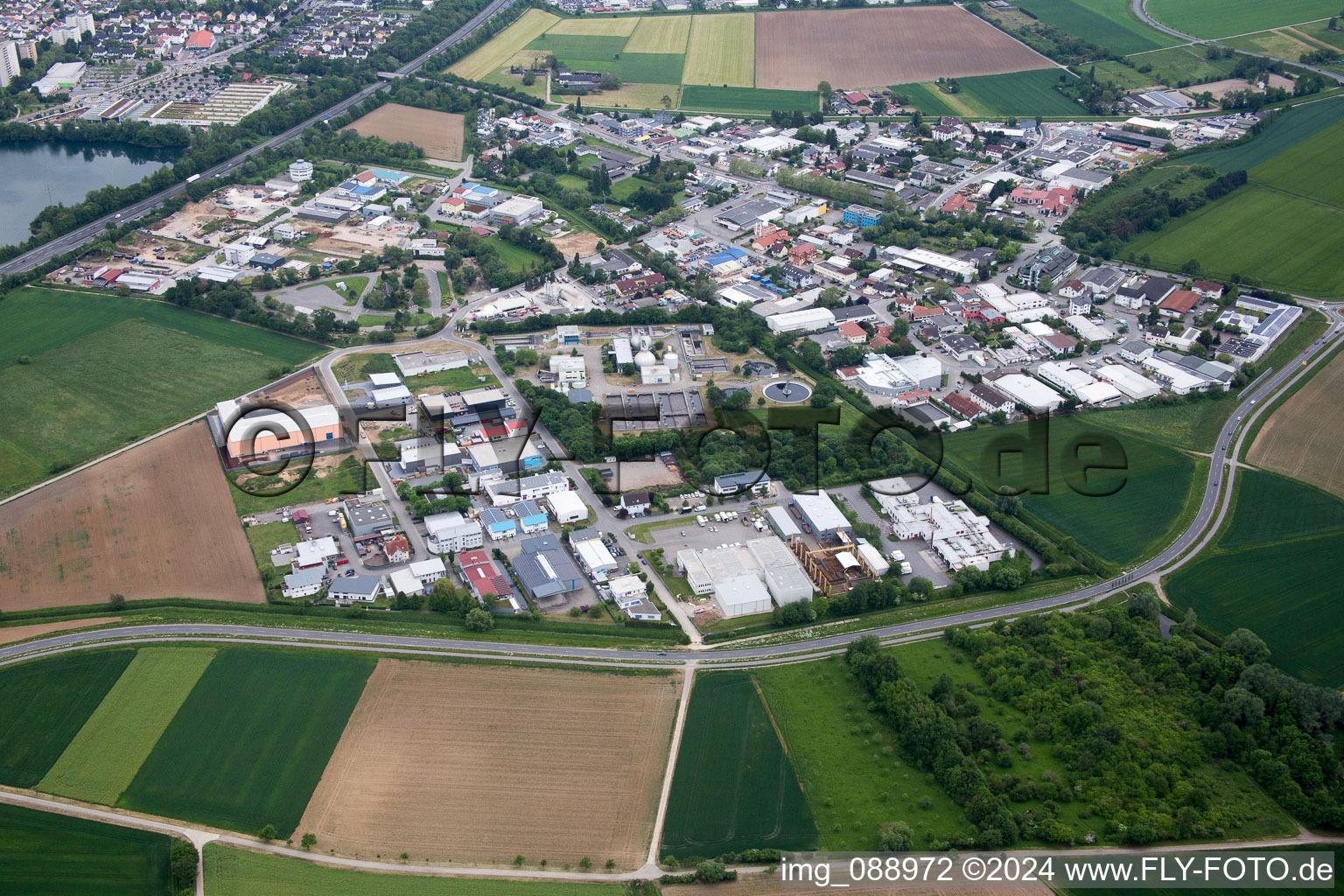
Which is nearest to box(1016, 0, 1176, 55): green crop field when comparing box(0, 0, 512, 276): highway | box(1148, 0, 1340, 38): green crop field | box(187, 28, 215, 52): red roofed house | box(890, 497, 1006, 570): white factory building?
box(1148, 0, 1340, 38): green crop field

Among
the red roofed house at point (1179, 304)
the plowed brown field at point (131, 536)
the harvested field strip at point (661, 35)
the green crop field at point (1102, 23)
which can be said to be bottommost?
the plowed brown field at point (131, 536)

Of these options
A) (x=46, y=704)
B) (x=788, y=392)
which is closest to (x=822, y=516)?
(x=788, y=392)

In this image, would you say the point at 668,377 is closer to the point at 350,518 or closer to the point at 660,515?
the point at 660,515

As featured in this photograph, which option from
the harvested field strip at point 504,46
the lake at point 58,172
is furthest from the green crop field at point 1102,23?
the lake at point 58,172

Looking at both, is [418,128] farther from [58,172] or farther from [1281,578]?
[1281,578]

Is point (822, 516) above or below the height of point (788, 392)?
below

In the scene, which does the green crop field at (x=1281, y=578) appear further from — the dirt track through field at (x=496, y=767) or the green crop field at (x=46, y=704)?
the green crop field at (x=46, y=704)
